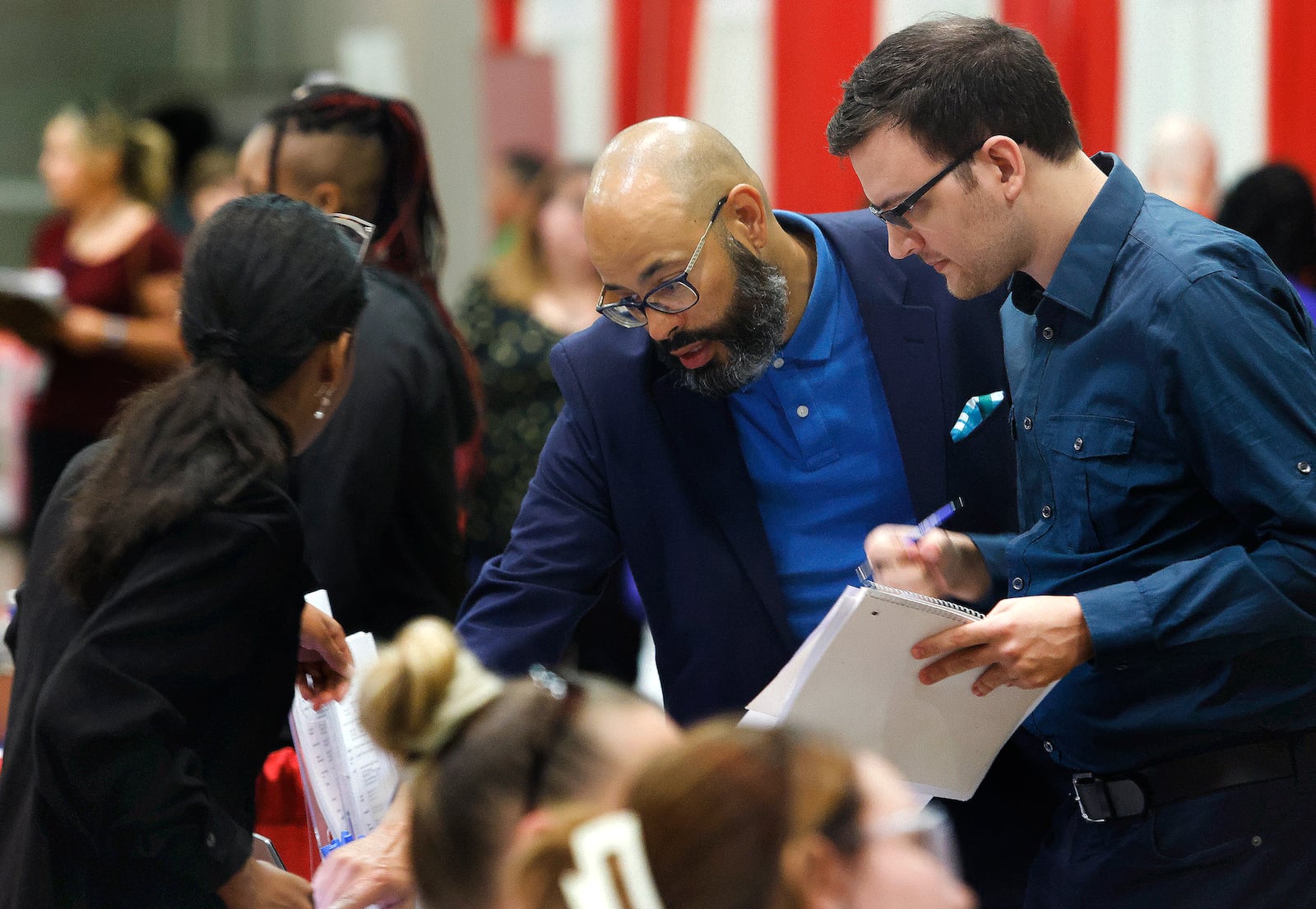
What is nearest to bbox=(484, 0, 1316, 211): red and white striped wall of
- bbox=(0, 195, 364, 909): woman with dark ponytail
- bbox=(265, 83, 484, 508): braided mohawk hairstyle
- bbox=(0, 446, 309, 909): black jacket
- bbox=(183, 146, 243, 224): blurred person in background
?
bbox=(183, 146, 243, 224): blurred person in background

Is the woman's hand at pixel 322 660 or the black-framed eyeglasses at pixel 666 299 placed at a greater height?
the black-framed eyeglasses at pixel 666 299

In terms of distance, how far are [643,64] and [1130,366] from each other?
6.43m

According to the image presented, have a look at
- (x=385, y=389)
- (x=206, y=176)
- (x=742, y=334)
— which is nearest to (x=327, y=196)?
(x=385, y=389)

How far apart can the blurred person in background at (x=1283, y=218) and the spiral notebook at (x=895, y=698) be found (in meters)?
2.43

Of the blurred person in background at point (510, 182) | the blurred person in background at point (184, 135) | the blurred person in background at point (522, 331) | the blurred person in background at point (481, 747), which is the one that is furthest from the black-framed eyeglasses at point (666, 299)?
the blurred person in background at point (184, 135)

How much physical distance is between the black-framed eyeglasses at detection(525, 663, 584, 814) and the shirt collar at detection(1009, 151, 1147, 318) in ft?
2.69

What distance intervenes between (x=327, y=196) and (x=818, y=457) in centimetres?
124

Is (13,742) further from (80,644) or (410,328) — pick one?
(410,328)

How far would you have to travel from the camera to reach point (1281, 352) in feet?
5.66

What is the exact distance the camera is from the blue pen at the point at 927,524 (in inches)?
80.4

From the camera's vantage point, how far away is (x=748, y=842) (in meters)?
1.16

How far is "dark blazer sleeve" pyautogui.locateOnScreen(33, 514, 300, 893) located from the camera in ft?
5.45

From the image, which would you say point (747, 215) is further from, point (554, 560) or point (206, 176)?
point (206, 176)

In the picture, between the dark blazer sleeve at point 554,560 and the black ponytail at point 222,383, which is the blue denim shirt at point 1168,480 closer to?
the dark blazer sleeve at point 554,560
